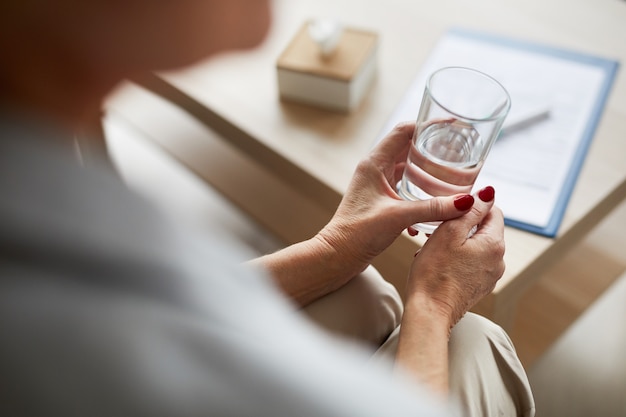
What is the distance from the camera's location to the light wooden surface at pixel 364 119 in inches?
42.9

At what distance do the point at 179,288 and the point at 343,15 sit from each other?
1.02 metres

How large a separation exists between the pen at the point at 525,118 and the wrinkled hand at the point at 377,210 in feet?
0.88

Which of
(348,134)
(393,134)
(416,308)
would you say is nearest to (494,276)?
(416,308)

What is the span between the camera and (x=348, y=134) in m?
1.22

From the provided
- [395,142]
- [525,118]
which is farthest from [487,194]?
[525,118]

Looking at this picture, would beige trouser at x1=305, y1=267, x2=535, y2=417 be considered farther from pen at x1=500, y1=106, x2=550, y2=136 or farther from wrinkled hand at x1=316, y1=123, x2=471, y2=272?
pen at x1=500, y1=106, x2=550, y2=136

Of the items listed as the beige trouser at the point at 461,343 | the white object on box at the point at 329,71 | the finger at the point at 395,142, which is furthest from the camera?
the white object on box at the point at 329,71

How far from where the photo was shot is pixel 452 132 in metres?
0.90

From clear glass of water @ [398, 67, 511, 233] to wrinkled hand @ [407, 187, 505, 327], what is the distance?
1.9 inches

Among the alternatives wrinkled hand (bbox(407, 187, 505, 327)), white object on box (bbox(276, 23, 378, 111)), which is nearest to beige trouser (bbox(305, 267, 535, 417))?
wrinkled hand (bbox(407, 187, 505, 327))

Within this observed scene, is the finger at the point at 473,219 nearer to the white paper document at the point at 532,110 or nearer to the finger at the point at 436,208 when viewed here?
the finger at the point at 436,208

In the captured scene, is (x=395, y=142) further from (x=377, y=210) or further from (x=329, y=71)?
(x=329, y=71)

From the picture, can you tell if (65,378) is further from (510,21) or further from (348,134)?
(510,21)

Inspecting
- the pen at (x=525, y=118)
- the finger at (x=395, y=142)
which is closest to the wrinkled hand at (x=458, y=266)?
the finger at (x=395, y=142)
